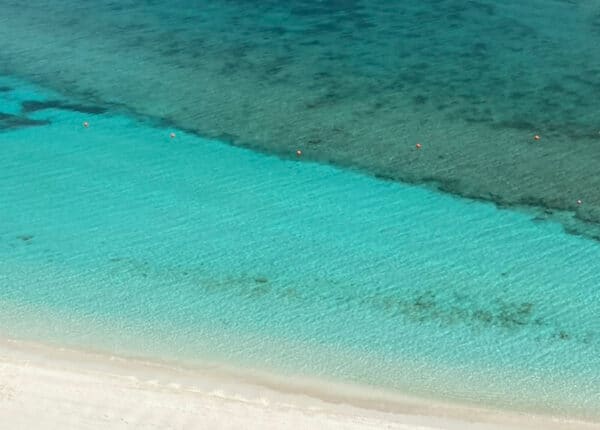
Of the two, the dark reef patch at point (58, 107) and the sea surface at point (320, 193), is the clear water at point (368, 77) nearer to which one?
the sea surface at point (320, 193)

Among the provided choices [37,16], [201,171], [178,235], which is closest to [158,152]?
[201,171]

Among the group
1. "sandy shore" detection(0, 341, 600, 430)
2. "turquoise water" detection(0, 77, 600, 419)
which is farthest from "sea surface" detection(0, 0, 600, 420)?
"sandy shore" detection(0, 341, 600, 430)

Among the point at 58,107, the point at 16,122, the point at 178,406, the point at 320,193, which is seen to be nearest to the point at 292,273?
the point at 320,193

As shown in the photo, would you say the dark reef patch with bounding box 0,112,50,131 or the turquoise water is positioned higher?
the turquoise water

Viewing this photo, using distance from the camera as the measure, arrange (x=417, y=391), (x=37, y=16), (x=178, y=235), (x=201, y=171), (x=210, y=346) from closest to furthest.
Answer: (x=417, y=391)
(x=210, y=346)
(x=178, y=235)
(x=201, y=171)
(x=37, y=16)

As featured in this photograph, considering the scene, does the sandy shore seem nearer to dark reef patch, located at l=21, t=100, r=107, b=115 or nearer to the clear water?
the clear water

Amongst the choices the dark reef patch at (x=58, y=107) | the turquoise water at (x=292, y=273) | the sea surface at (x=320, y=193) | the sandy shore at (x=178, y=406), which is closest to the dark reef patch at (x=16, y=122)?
the sea surface at (x=320, y=193)

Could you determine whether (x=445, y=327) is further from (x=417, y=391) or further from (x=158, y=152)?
(x=158, y=152)
